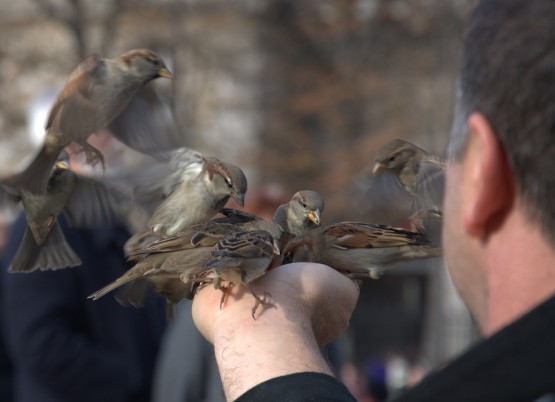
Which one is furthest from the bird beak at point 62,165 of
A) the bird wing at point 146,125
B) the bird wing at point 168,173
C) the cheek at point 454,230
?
the cheek at point 454,230

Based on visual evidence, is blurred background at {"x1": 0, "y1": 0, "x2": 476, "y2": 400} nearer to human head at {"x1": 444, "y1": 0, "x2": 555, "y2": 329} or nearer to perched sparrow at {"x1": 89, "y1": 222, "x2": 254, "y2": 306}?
perched sparrow at {"x1": 89, "y1": 222, "x2": 254, "y2": 306}

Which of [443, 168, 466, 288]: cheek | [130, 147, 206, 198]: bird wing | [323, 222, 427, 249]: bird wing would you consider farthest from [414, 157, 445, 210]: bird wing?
[443, 168, 466, 288]: cheek

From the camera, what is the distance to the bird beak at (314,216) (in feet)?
9.66

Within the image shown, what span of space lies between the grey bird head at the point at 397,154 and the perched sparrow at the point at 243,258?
1.28 ft

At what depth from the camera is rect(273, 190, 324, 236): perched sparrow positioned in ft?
9.82

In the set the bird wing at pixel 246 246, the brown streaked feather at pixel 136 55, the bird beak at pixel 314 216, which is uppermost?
the brown streaked feather at pixel 136 55

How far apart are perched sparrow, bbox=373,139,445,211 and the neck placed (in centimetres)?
90

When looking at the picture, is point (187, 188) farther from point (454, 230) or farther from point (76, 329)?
point (76, 329)

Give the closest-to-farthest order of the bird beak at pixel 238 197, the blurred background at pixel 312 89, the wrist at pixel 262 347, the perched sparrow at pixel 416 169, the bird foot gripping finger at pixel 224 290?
the wrist at pixel 262 347, the bird foot gripping finger at pixel 224 290, the perched sparrow at pixel 416 169, the bird beak at pixel 238 197, the blurred background at pixel 312 89

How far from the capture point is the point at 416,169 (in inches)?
114

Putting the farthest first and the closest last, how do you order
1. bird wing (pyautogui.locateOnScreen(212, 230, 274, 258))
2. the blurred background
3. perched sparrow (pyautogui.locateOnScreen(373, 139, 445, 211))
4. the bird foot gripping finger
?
the blurred background, perched sparrow (pyautogui.locateOnScreen(373, 139, 445, 211)), the bird foot gripping finger, bird wing (pyautogui.locateOnScreen(212, 230, 274, 258))

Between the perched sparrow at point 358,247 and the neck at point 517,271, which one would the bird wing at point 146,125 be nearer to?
the perched sparrow at point 358,247

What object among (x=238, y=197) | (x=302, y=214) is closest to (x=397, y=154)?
(x=302, y=214)

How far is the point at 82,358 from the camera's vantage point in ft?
20.4
